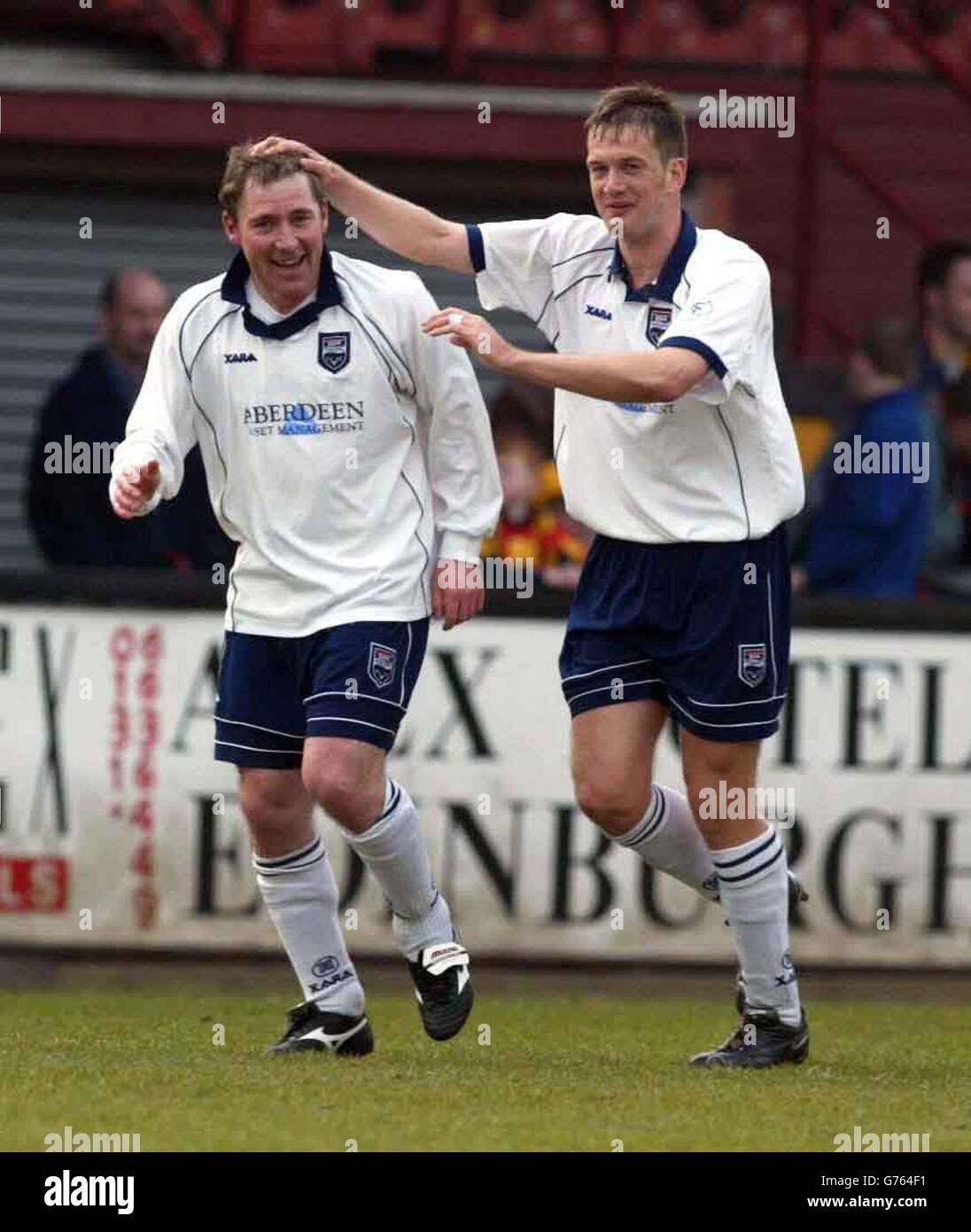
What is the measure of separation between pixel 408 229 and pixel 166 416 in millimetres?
821

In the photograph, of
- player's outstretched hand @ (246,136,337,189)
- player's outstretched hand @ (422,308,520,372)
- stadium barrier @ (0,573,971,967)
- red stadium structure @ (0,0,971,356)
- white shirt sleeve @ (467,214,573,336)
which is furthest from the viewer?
red stadium structure @ (0,0,971,356)

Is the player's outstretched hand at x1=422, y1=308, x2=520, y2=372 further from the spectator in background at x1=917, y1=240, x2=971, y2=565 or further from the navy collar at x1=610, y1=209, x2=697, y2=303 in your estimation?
the spectator in background at x1=917, y1=240, x2=971, y2=565

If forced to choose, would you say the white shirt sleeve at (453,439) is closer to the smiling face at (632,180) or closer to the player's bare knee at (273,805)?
the smiling face at (632,180)

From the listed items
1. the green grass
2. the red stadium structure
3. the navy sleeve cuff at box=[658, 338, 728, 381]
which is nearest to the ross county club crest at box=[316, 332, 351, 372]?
the navy sleeve cuff at box=[658, 338, 728, 381]

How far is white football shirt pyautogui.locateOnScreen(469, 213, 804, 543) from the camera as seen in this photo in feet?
23.6

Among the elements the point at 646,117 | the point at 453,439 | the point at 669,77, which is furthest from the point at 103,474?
the point at 669,77

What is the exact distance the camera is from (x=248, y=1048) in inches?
311

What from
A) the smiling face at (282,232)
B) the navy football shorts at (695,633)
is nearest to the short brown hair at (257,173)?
the smiling face at (282,232)

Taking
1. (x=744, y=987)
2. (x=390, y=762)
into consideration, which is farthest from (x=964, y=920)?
(x=744, y=987)

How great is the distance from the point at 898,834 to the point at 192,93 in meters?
5.29

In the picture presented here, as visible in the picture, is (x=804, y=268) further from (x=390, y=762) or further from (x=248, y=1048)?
(x=248, y=1048)

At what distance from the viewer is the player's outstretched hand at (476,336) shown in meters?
6.82

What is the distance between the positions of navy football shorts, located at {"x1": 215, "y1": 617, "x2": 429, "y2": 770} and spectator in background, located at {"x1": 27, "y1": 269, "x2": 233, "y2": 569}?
3466mm

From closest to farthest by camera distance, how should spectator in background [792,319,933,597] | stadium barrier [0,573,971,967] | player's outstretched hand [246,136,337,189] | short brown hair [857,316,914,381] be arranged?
player's outstretched hand [246,136,337,189] < stadium barrier [0,573,971,967] < spectator in background [792,319,933,597] < short brown hair [857,316,914,381]
